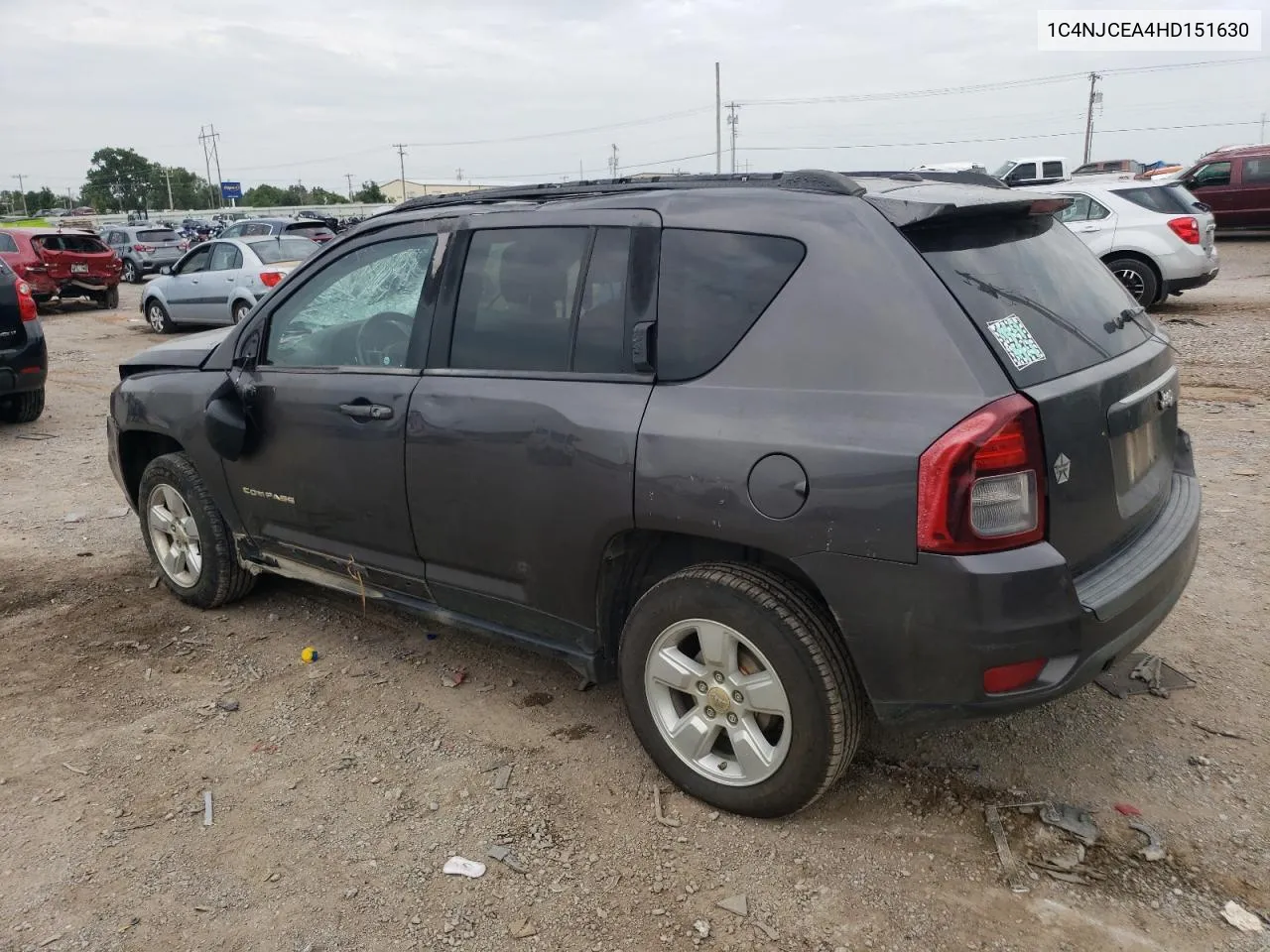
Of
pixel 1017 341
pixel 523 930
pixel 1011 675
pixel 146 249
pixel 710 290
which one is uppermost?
pixel 710 290

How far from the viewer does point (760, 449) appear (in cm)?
261

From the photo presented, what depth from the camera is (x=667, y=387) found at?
285 centimetres

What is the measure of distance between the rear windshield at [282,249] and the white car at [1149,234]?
418 inches

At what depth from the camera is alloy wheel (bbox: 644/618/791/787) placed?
277 centimetres

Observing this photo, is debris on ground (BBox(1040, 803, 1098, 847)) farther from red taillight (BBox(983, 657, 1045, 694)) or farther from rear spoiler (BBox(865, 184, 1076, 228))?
rear spoiler (BBox(865, 184, 1076, 228))

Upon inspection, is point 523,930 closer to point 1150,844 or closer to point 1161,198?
point 1150,844

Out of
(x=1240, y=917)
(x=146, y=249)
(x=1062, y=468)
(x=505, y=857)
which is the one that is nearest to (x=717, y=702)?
(x=505, y=857)

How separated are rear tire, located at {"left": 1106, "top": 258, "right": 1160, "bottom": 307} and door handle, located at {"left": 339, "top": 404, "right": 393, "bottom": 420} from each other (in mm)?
11522

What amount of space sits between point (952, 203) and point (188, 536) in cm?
364

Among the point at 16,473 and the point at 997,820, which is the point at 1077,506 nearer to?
the point at 997,820

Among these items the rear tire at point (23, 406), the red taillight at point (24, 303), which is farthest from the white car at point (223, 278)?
the red taillight at point (24, 303)

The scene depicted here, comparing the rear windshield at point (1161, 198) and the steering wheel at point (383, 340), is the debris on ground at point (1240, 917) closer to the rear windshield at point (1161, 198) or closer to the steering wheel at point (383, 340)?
the steering wheel at point (383, 340)

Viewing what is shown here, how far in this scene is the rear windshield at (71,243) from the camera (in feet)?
63.7

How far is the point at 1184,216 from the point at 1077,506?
11.5m
